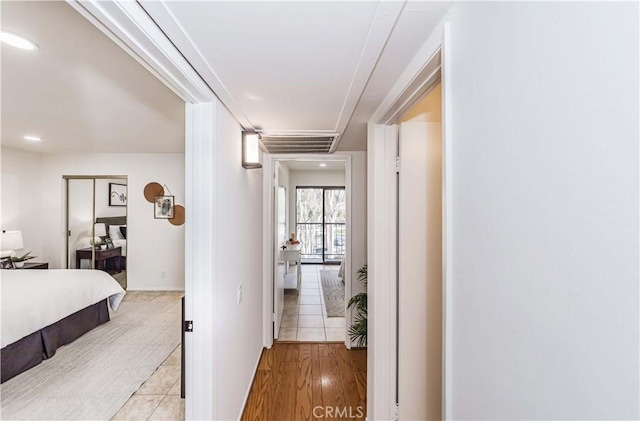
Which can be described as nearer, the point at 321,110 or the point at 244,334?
the point at 321,110

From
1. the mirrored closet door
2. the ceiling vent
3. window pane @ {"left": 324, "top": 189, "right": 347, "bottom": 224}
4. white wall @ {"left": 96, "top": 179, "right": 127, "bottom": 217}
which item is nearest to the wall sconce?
the ceiling vent

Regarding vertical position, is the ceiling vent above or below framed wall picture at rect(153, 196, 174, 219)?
above

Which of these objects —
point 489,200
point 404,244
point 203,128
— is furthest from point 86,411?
point 489,200

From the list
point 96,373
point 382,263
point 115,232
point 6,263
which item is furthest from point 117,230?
point 382,263

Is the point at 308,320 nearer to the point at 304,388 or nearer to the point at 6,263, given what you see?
the point at 304,388

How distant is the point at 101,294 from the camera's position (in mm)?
3381

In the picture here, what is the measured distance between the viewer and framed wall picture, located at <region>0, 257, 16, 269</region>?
387cm

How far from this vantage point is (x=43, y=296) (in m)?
2.73

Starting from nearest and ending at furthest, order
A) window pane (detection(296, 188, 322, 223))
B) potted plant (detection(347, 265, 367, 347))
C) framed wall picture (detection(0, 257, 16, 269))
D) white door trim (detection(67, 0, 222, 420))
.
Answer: white door trim (detection(67, 0, 222, 420)) → potted plant (detection(347, 265, 367, 347)) → framed wall picture (detection(0, 257, 16, 269)) → window pane (detection(296, 188, 322, 223))

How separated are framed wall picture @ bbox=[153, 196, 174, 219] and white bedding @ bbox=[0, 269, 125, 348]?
4.69ft

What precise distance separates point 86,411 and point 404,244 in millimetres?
2641

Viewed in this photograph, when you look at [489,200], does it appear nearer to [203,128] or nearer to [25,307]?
[203,128]

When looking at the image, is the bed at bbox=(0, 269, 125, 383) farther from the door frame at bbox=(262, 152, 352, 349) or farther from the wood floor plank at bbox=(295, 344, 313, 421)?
the wood floor plank at bbox=(295, 344, 313, 421)

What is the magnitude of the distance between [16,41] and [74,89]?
0.73m
